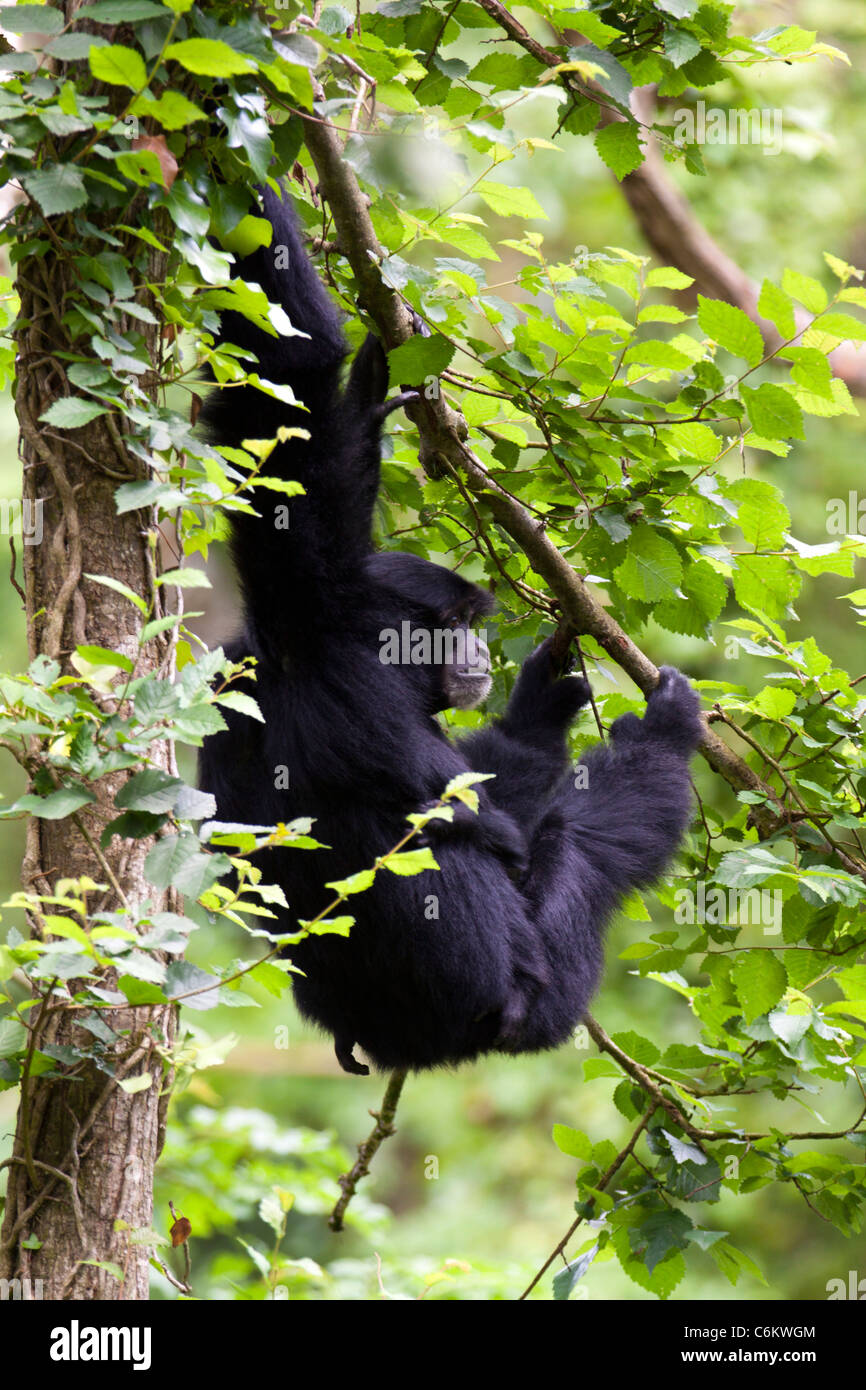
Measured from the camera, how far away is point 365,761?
11.5 ft

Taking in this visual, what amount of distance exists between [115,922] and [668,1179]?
222 cm

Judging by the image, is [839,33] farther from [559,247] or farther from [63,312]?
[63,312]

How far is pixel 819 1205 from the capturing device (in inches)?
140

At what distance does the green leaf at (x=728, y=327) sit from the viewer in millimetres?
2916

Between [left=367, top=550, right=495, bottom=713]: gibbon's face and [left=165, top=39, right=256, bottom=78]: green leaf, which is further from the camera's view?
[left=367, top=550, right=495, bottom=713]: gibbon's face

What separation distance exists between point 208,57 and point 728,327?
53.5 inches

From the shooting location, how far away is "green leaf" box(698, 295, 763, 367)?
292 centimetres

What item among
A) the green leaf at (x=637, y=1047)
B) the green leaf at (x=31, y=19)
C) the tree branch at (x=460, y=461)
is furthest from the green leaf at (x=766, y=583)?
the green leaf at (x=31, y=19)

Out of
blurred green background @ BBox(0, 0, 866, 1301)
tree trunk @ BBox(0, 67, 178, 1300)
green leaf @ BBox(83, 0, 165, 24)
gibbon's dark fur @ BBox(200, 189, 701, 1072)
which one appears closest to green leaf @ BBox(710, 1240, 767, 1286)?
gibbon's dark fur @ BBox(200, 189, 701, 1072)

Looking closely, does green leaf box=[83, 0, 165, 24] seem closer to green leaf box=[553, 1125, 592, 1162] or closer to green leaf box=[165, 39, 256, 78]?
green leaf box=[165, 39, 256, 78]

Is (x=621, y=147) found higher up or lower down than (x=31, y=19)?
higher up

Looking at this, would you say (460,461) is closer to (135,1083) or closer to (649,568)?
(649,568)

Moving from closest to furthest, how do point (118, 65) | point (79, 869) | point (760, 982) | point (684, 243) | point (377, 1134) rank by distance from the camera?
point (118, 65) < point (79, 869) < point (760, 982) < point (377, 1134) < point (684, 243)

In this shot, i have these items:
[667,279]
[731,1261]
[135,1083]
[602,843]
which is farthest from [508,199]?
[731,1261]
